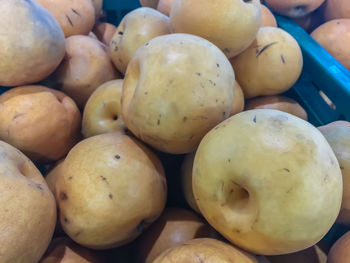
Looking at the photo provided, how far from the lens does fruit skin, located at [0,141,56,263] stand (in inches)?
23.7

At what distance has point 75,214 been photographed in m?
0.73

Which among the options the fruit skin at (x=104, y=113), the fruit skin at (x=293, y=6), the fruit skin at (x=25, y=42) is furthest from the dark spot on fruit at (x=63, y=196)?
the fruit skin at (x=293, y=6)

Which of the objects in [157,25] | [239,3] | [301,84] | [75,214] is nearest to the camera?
[75,214]

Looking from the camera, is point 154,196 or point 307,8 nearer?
point 154,196

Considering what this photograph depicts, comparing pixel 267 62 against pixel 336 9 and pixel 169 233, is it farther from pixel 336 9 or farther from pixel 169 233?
pixel 336 9

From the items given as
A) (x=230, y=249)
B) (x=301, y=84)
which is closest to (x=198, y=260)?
(x=230, y=249)

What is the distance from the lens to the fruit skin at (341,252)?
29.8 inches

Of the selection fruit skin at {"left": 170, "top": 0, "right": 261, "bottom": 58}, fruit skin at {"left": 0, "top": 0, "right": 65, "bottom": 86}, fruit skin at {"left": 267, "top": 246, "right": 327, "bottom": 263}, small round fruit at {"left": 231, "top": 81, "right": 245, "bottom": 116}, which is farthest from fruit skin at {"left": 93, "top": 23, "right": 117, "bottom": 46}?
fruit skin at {"left": 267, "top": 246, "right": 327, "bottom": 263}

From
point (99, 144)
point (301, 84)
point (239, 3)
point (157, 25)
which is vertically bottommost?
point (301, 84)

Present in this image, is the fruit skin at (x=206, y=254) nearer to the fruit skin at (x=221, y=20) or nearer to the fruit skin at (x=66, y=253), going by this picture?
the fruit skin at (x=66, y=253)

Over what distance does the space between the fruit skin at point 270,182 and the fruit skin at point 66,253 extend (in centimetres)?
35

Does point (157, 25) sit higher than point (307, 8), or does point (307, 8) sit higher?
point (157, 25)

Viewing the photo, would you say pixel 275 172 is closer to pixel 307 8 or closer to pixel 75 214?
pixel 75 214

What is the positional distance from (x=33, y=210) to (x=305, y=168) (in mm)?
501
